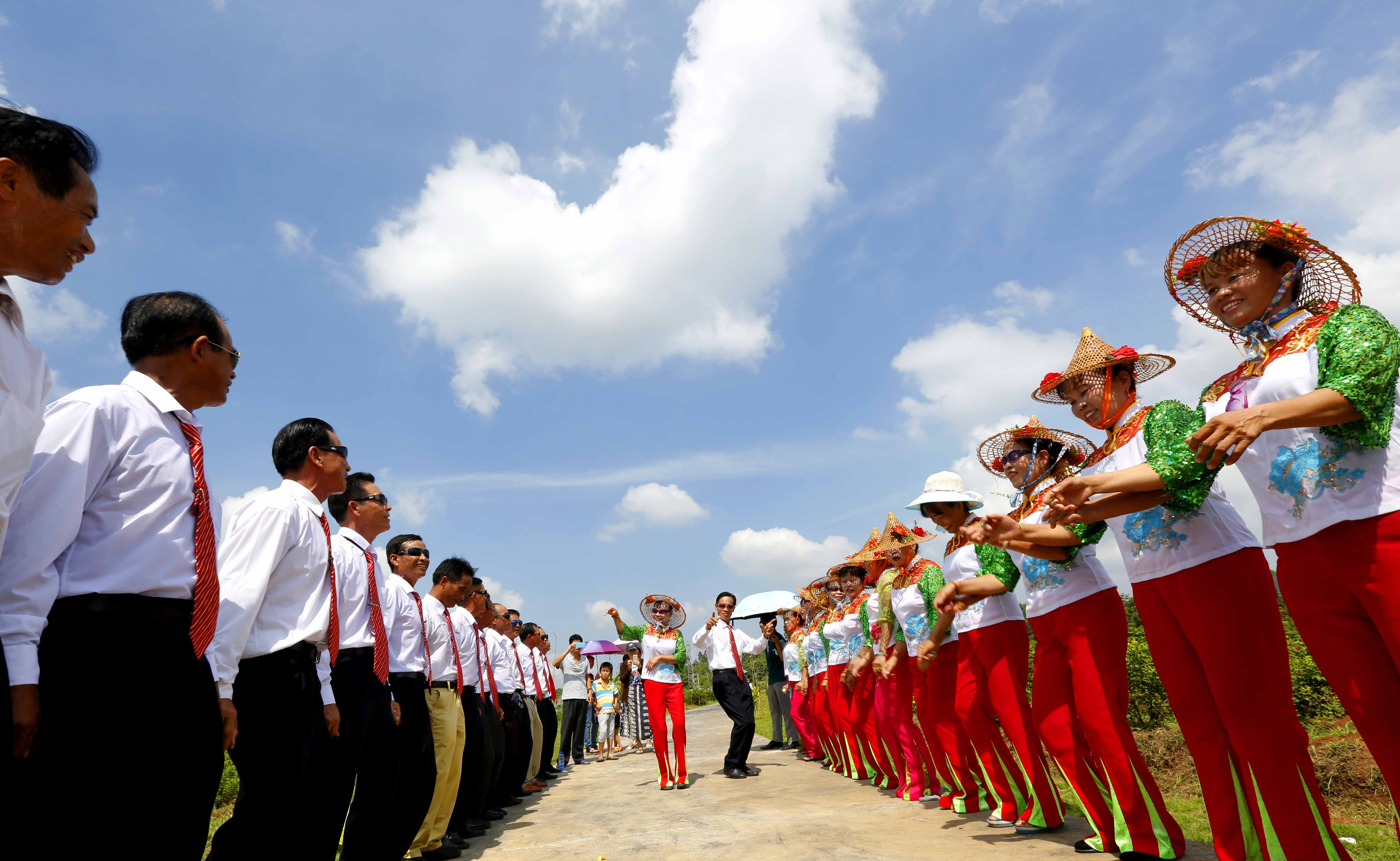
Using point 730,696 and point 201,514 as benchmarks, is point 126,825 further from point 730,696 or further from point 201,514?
point 730,696

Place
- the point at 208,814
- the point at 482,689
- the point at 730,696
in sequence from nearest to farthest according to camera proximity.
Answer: the point at 208,814
the point at 482,689
the point at 730,696

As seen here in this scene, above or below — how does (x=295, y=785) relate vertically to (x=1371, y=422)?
below

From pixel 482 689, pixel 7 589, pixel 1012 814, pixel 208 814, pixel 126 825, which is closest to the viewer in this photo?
pixel 7 589

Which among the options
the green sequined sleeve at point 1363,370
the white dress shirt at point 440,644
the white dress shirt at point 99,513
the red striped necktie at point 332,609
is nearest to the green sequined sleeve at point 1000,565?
the green sequined sleeve at point 1363,370

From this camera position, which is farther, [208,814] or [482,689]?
[482,689]

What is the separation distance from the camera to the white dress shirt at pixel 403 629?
18.0ft

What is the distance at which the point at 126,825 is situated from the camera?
6.49ft

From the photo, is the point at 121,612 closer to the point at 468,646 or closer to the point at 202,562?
the point at 202,562

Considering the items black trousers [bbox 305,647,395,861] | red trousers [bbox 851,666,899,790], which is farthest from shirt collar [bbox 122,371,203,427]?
red trousers [bbox 851,666,899,790]

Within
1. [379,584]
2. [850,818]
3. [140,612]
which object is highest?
[379,584]

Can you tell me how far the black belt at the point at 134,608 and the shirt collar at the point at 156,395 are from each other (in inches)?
24.8

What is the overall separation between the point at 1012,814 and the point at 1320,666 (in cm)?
305

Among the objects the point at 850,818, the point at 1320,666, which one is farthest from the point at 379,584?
the point at 1320,666

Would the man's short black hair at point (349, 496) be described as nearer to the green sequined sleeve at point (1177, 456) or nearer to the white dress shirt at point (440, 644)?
the white dress shirt at point (440, 644)
